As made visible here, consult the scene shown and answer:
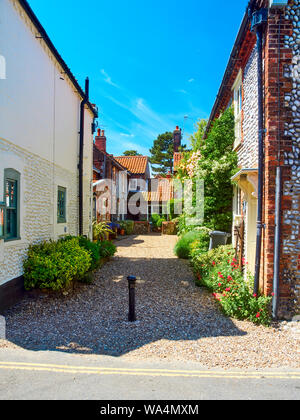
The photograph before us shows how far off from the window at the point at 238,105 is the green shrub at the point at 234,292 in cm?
368

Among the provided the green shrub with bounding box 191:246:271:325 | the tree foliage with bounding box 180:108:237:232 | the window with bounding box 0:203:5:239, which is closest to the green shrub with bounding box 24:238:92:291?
the window with bounding box 0:203:5:239

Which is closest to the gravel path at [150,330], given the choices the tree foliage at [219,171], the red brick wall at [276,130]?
the red brick wall at [276,130]

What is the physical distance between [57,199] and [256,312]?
6619 millimetres

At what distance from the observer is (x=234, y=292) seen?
20.4 ft

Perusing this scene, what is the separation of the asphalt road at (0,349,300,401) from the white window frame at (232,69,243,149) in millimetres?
6528

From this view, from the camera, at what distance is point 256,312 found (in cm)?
580

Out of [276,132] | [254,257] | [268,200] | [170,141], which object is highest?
[170,141]

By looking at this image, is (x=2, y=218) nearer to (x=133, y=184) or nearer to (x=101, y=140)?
(x=101, y=140)

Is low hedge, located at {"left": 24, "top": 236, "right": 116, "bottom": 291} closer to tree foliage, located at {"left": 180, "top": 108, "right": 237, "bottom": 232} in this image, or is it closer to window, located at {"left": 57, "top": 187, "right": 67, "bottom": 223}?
window, located at {"left": 57, "top": 187, "right": 67, "bottom": 223}

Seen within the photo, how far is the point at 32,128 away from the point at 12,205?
2.00m

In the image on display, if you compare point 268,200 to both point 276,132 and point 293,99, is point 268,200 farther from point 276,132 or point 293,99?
point 293,99

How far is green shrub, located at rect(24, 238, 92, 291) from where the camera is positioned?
22.5ft

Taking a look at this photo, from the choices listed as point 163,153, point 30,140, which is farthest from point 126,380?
point 163,153
